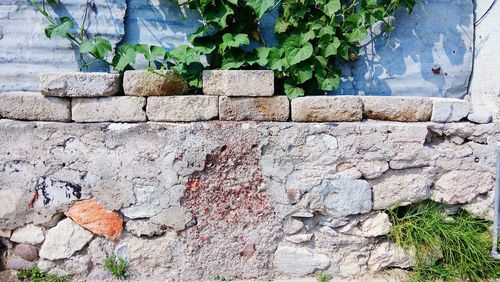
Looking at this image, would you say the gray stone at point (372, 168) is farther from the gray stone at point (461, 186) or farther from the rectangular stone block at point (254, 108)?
the rectangular stone block at point (254, 108)

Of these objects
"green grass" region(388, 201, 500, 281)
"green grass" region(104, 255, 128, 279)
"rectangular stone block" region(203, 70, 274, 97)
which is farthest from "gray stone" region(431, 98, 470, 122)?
"green grass" region(104, 255, 128, 279)

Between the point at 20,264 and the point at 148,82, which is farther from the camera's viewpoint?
the point at 20,264

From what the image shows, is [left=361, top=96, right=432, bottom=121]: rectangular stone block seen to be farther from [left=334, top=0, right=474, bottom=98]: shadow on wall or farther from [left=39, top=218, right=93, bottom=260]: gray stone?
[left=39, top=218, right=93, bottom=260]: gray stone

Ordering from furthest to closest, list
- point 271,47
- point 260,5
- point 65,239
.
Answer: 1. point 271,47
2. point 65,239
3. point 260,5

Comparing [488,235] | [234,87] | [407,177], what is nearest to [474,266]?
[488,235]

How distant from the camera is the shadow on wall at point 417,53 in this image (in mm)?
2699

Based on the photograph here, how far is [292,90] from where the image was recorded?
99.4 inches

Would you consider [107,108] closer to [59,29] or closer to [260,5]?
[59,29]

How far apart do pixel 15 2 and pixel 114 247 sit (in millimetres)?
1473

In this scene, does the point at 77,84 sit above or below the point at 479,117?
above

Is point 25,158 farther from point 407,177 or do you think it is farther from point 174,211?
point 407,177

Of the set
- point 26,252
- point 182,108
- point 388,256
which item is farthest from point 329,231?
point 26,252

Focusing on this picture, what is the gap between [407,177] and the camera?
2.56 m

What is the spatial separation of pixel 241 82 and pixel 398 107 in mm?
879
